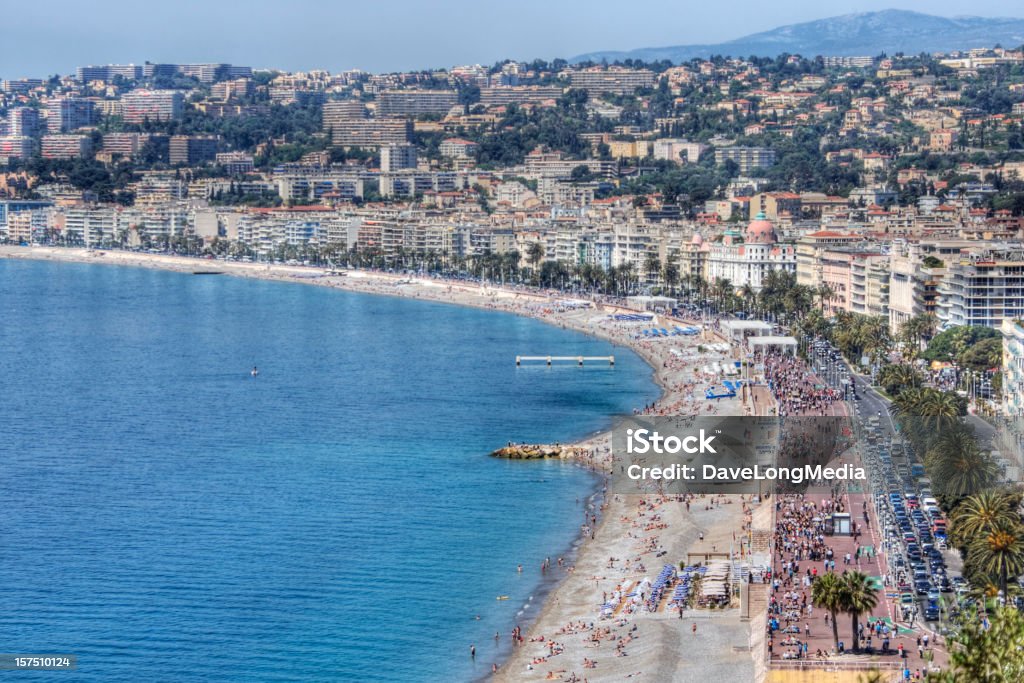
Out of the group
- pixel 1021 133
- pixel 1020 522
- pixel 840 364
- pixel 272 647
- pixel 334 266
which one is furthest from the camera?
pixel 1021 133

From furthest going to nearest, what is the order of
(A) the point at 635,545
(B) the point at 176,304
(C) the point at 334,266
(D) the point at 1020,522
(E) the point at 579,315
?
(C) the point at 334,266
(B) the point at 176,304
(E) the point at 579,315
(A) the point at 635,545
(D) the point at 1020,522

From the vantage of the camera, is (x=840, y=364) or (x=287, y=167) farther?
(x=287, y=167)

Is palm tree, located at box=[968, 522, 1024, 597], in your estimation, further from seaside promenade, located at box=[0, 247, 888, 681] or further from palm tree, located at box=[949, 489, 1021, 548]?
seaside promenade, located at box=[0, 247, 888, 681]

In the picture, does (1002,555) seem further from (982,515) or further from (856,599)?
(856,599)

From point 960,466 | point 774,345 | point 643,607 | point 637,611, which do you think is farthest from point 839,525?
point 774,345

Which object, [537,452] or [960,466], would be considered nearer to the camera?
[960,466]

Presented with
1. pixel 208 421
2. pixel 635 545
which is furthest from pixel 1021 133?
pixel 635 545

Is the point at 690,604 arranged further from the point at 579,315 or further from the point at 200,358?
the point at 579,315

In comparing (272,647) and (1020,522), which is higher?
(1020,522)
